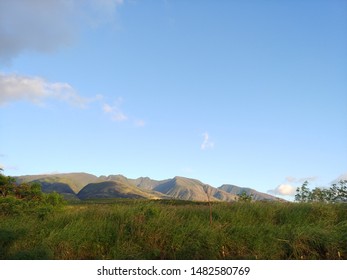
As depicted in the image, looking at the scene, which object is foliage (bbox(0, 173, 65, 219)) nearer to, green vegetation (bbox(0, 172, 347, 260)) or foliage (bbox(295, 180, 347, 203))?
green vegetation (bbox(0, 172, 347, 260))

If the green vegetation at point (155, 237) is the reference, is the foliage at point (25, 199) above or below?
above

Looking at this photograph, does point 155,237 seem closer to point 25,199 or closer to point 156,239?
point 156,239

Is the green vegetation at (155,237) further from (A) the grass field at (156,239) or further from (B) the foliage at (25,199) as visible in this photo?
(B) the foliage at (25,199)

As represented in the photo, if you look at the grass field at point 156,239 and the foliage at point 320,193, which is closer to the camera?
the grass field at point 156,239

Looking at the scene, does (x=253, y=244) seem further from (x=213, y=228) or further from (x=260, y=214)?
(x=260, y=214)

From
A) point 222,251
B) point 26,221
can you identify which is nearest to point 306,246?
point 222,251

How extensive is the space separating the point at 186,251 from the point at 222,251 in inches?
35.6

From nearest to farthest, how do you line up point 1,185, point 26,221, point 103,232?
1. point 103,232
2. point 26,221
3. point 1,185

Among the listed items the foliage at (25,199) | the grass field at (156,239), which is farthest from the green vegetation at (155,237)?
the foliage at (25,199)

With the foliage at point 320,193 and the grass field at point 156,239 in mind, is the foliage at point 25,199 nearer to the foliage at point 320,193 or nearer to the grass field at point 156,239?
the grass field at point 156,239

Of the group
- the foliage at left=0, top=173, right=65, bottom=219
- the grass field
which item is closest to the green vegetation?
the grass field

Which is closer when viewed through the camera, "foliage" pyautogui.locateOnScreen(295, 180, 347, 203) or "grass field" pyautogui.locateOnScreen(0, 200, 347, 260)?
"grass field" pyautogui.locateOnScreen(0, 200, 347, 260)

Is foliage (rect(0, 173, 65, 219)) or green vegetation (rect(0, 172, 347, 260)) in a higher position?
foliage (rect(0, 173, 65, 219))

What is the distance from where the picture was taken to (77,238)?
356 inches
